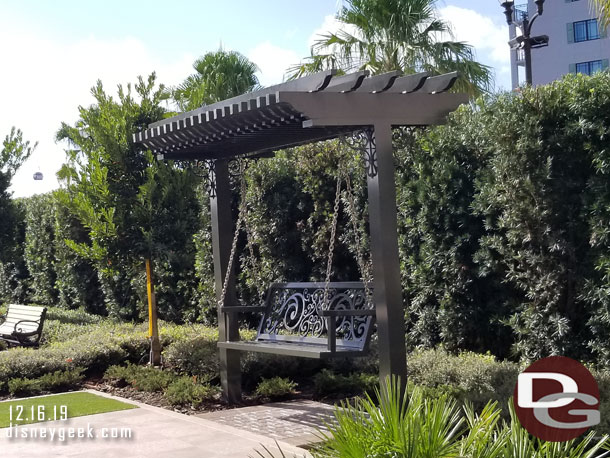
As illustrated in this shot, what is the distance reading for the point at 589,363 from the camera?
275 inches

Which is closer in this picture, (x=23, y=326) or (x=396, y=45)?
(x=23, y=326)

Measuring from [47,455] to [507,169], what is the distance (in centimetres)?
487

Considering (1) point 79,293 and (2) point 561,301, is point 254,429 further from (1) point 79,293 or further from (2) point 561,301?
(1) point 79,293

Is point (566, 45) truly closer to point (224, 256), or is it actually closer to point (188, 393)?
point (224, 256)

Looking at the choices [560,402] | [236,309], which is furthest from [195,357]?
[560,402]

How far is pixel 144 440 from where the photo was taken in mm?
6336

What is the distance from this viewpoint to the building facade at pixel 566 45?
49000 millimetres

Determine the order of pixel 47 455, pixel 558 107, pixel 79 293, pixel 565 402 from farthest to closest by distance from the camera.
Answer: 1. pixel 79 293
2. pixel 558 107
3. pixel 47 455
4. pixel 565 402

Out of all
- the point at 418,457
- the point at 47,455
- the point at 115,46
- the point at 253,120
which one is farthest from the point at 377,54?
the point at 418,457

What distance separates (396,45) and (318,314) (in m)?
11.1

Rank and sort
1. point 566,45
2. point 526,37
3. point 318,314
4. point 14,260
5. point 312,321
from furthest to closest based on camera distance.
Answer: point 566,45 → point 14,260 → point 526,37 → point 312,321 → point 318,314

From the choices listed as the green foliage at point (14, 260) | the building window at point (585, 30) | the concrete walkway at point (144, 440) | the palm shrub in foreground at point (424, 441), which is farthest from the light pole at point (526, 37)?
the building window at point (585, 30)

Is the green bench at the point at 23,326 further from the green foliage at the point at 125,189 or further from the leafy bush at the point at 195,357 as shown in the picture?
the leafy bush at the point at 195,357

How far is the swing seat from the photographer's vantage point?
6746 mm
